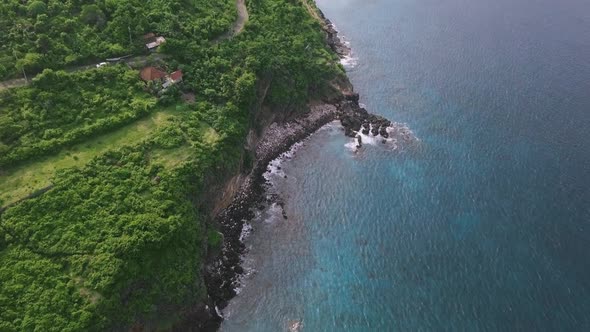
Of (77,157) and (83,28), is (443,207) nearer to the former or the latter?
(77,157)

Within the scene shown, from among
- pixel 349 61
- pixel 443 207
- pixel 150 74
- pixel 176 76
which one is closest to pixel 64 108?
pixel 150 74

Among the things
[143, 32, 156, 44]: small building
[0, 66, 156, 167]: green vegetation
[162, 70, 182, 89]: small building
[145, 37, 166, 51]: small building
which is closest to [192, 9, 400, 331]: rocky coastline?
[162, 70, 182, 89]: small building

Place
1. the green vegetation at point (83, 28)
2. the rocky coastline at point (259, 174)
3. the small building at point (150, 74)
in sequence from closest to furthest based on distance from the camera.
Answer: the rocky coastline at point (259, 174) → the green vegetation at point (83, 28) → the small building at point (150, 74)

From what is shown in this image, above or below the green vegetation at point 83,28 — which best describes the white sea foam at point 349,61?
below

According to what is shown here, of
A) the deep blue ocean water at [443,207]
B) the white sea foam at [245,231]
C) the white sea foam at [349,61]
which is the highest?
the white sea foam at [349,61]

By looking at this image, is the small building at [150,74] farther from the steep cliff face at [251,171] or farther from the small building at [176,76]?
the steep cliff face at [251,171]

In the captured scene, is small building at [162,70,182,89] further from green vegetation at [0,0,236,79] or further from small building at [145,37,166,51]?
Answer: green vegetation at [0,0,236,79]

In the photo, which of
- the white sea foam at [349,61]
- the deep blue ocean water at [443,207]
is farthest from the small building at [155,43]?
the white sea foam at [349,61]
